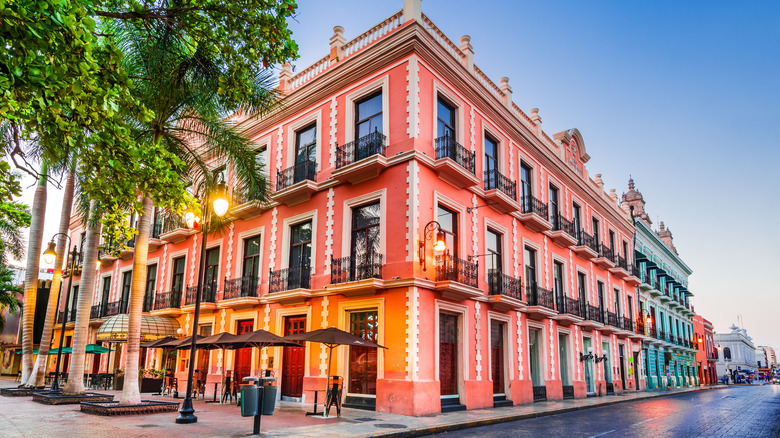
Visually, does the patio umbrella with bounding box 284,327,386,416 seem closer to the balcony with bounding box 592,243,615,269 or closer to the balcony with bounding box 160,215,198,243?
the balcony with bounding box 160,215,198,243

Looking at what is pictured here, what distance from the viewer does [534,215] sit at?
70.9 feet

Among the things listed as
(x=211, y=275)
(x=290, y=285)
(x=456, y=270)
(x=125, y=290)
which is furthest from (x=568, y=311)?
(x=125, y=290)

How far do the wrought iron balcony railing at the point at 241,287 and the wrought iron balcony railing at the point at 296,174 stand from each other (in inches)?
154

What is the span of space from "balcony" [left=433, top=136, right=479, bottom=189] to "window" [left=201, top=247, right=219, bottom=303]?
39.1ft

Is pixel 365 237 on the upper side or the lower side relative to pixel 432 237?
upper

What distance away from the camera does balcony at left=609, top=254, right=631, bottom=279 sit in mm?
31000

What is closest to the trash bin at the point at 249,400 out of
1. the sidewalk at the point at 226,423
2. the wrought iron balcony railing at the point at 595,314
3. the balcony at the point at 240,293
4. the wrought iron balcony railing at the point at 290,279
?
the sidewalk at the point at 226,423

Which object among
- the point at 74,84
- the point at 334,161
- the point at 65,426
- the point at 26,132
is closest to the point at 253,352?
the point at 334,161

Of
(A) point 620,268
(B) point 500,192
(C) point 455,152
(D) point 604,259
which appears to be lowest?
(A) point 620,268

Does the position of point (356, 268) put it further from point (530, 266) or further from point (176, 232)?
point (176, 232)

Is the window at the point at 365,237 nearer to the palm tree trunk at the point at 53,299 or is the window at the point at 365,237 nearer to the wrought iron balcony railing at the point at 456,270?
the wrought iron balcony railing at the point at 456,270

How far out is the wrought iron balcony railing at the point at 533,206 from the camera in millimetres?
22392

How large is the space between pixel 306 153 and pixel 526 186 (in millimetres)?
10044

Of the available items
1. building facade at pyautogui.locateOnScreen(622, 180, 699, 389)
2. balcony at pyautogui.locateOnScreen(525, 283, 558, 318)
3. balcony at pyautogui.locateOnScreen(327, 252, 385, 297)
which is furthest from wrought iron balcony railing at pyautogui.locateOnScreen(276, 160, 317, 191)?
building facade at pyautogui.locateOnScreen(622, 180, 699, 389)
